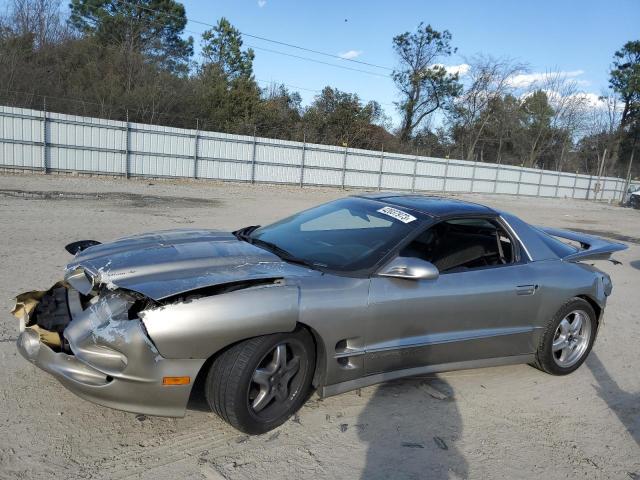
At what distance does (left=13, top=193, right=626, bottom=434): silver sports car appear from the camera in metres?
2.62

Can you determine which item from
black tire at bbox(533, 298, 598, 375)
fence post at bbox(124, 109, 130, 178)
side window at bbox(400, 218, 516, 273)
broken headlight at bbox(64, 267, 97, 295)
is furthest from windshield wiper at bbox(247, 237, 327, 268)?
fence post at bbox(124, 109, 130, 178)

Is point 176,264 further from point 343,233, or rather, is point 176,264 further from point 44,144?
point 44,144

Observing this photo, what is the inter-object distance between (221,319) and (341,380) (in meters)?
0.90

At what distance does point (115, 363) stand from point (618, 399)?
3580mm

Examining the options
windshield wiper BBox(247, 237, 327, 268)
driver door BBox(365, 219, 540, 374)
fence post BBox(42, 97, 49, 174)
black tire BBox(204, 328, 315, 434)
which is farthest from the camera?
fence post BBox(42, 97, 49, 174)

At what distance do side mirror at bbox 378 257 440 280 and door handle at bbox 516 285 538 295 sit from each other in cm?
99

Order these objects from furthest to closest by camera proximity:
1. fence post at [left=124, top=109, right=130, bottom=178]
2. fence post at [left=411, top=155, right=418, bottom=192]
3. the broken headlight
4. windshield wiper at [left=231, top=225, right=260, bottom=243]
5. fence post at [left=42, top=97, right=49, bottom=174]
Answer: fence post at [left=411, top=155, right=418, bottom=192] < fence post at [left=124, top=109, right=130, bottom=178] < fence post at [left=42, top=97, right=49, bottom=174] < windshield wiper at [left=231, top=225, right=260, bottom=243] < the broken headlight

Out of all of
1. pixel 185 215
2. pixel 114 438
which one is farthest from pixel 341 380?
pixel 185 215

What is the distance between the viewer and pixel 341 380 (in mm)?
3088

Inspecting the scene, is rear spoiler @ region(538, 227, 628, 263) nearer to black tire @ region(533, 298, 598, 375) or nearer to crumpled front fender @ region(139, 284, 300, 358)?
black tire @ region(533, 298, 598, 375)

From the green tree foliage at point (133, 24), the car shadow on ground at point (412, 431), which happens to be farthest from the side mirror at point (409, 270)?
the green tree foliage at point (133, 24)

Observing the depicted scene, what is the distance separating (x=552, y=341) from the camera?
13.4 ft

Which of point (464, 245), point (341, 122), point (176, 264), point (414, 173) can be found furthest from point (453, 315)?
point (341, 122)

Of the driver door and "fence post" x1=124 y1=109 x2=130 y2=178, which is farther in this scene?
"fence post" x1=124 y1=109 x2=130 y2=178
